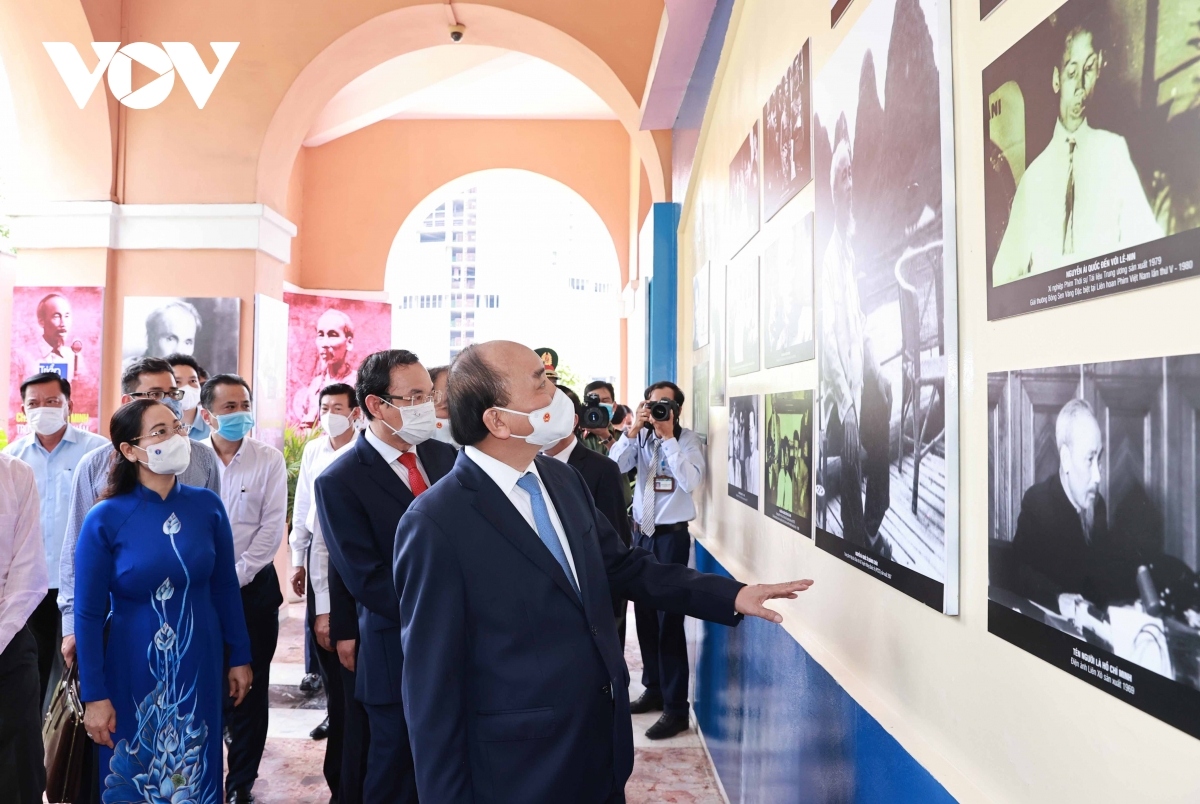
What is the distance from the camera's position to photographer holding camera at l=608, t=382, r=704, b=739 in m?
4.56

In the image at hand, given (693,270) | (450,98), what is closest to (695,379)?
(693,270)

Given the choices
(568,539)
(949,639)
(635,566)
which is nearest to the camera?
(949,639)

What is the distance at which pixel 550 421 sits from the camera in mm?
1923

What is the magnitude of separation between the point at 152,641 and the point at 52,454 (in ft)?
5.86

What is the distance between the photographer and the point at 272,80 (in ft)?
22.0

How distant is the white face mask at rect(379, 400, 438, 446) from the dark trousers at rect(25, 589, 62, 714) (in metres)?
1.99

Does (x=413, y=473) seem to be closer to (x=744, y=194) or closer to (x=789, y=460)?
(x=789, y=460)

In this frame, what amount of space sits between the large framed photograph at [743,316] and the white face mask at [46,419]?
3.02 metres

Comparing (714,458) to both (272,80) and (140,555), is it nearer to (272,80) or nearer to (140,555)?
(140,555)

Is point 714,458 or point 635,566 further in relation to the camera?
point 714,458

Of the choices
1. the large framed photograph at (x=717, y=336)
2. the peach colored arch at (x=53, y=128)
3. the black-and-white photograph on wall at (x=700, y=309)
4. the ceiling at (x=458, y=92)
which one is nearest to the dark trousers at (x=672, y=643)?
the large framed photograph at (x=717, y=336)

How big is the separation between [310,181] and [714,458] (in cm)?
896

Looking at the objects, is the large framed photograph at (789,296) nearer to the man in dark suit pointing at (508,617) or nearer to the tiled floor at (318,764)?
the man in dark suit pointing at (508,617)

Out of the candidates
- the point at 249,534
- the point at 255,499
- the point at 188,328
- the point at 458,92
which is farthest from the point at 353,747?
the point at 458,92
